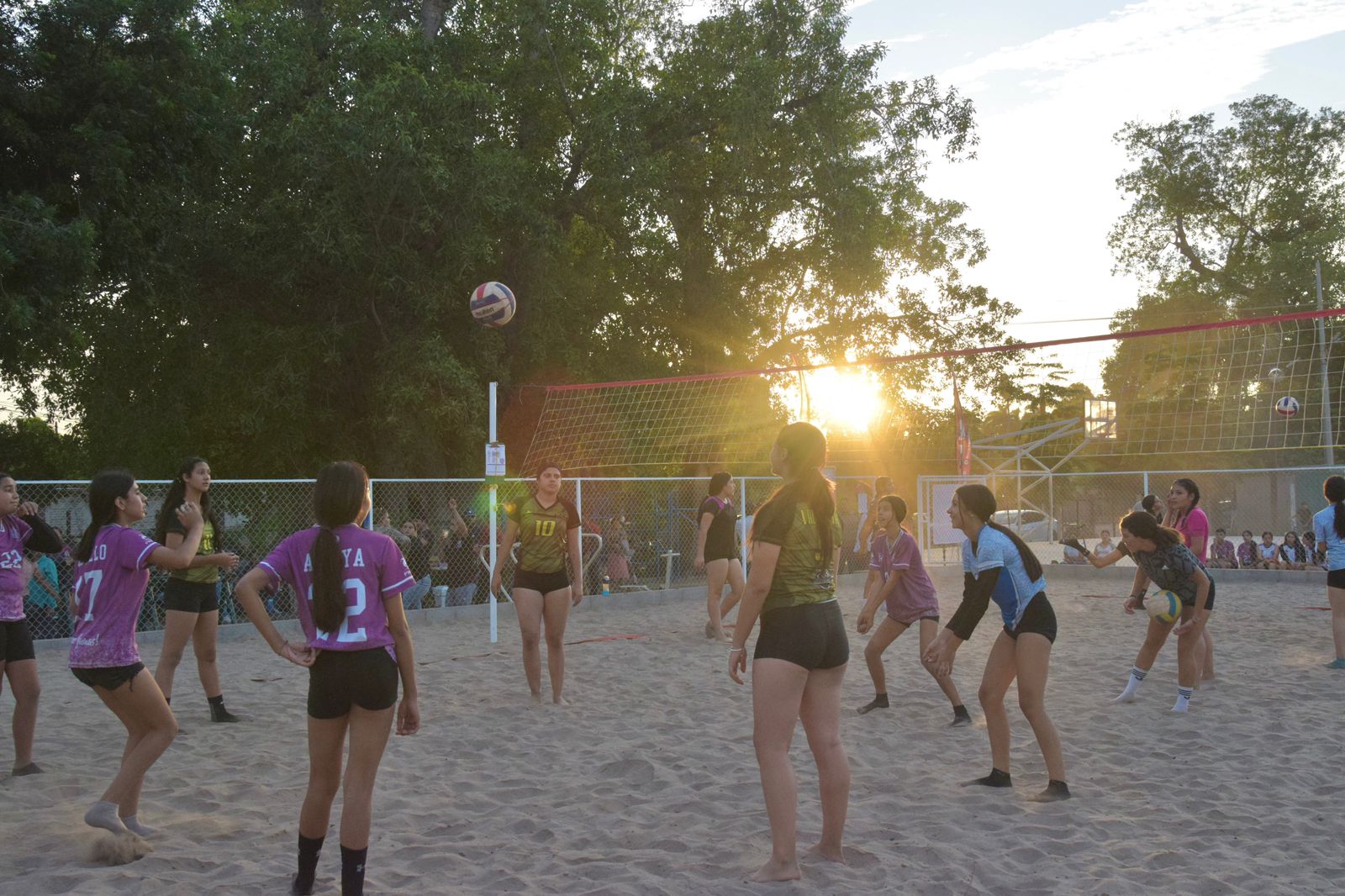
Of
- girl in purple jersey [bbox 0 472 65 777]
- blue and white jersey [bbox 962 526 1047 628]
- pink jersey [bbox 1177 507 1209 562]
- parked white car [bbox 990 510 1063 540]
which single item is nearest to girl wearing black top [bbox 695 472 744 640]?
pink jersey [bbox 1177 507 1209 562]

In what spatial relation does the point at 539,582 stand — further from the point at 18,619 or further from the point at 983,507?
the point at 983,507

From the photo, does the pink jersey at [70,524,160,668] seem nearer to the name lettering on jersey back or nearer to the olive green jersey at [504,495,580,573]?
the name lettering on jersey back

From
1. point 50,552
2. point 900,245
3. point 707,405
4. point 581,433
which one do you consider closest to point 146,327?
point 581,433

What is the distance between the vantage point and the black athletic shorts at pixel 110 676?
13.7ft

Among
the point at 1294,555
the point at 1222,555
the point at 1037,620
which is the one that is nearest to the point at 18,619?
the point at 1037,620

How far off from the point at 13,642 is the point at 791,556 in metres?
4.00

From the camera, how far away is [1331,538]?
27.4 ft

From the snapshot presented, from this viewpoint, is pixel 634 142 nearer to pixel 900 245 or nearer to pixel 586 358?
pixel 586 358

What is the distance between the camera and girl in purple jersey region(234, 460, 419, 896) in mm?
3404

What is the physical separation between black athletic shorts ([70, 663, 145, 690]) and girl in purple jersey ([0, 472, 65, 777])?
4.22ft

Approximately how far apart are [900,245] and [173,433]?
13779 millimetres

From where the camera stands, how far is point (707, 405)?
20125 millimetres

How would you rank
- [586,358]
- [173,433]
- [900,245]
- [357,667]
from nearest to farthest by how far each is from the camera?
[357,667]
[173,433]
[586,358]
[900,245]

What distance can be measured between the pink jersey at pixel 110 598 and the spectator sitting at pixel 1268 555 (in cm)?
1748
